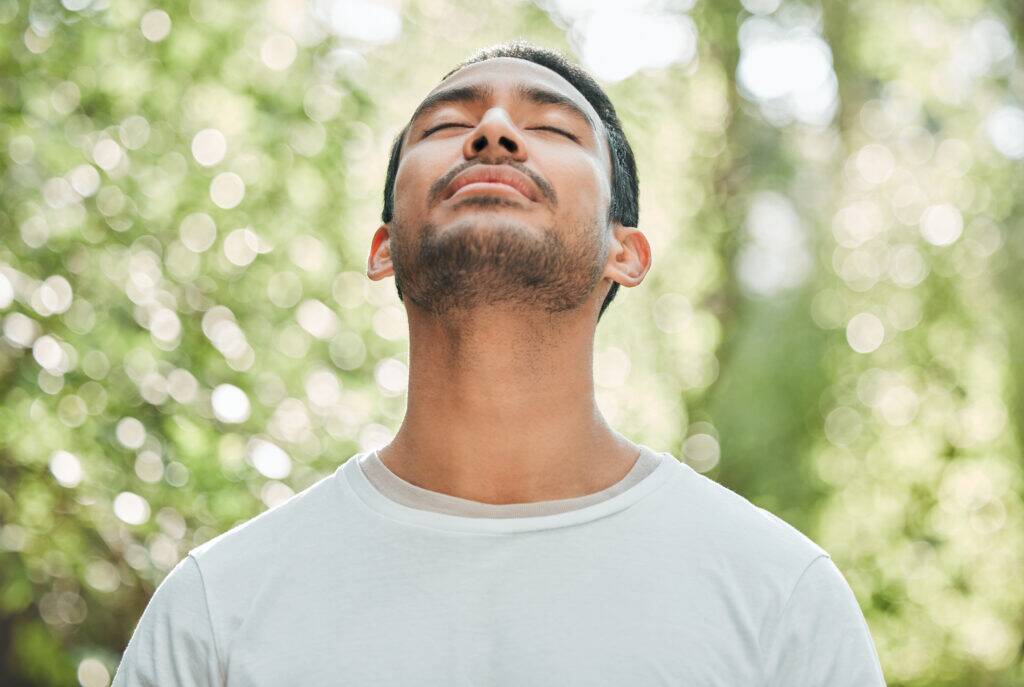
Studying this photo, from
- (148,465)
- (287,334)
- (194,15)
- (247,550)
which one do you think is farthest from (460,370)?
(194,15)

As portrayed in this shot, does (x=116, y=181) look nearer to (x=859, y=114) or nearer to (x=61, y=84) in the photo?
(x=61, y=84)

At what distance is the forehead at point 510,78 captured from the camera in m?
2.14

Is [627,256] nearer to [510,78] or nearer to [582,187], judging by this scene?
[582,187]

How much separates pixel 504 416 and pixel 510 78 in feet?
2.25

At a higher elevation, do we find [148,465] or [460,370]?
[460,370]

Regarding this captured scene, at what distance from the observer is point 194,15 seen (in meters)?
3.80

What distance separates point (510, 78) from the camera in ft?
7.03

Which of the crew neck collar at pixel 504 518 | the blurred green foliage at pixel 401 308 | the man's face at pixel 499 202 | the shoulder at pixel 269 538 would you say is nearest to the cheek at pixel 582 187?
the man's face at pixel 499 202

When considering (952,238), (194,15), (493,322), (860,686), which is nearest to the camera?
(860,686)

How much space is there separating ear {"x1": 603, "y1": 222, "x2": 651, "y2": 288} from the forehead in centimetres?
22

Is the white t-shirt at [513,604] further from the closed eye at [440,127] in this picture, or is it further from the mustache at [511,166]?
the closed eye at [440,127]

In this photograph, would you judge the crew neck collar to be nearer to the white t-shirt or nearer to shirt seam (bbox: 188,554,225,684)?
the white t-shirt

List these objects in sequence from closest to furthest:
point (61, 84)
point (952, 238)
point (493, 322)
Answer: point (493, 322) < point (61, 84) < point (952, 238)

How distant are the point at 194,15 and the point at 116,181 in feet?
2.21
